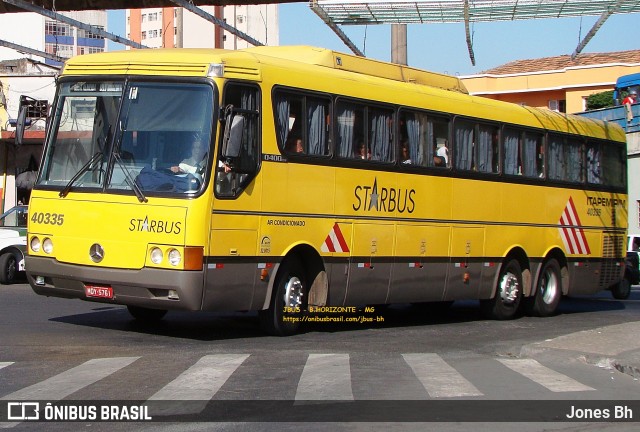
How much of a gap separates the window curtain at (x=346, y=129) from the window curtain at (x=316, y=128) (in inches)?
13.3

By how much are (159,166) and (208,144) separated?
0.64 meters

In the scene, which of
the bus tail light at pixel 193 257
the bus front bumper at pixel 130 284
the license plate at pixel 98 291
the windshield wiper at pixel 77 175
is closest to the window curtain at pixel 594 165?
the bus tail light at pixel 193 257

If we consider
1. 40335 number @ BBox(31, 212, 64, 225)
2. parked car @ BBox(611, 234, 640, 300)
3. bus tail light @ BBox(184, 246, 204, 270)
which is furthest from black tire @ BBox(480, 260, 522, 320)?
40335 number @ BBox(31, 212, 64, 225)

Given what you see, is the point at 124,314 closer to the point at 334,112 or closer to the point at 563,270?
the point at 334,112

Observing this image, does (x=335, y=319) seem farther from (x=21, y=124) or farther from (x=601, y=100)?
(x=601, y=100)

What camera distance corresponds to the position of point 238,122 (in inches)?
486

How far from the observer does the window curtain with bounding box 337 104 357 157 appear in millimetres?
14547

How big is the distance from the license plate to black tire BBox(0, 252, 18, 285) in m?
10.8

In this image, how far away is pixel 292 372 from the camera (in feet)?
34.0

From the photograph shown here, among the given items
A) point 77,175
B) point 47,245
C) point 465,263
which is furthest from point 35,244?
point 465,263

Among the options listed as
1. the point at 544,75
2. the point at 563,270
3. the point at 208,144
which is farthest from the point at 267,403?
the point at 544,75

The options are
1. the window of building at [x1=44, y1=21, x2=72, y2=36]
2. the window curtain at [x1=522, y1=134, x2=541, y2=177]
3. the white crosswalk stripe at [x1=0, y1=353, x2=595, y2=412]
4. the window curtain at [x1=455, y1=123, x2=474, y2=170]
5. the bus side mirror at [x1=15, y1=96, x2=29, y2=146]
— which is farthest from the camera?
the window of building at [x1=44, y1=21, x2=72, y2=36]

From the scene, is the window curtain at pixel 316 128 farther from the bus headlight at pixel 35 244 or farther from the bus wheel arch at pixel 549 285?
the bus wheel arch at pixel 549 285

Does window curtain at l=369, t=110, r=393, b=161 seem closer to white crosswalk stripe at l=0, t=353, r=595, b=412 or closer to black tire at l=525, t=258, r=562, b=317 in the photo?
white crosswalk stripe at l=0, t=353, r=595, b=412
